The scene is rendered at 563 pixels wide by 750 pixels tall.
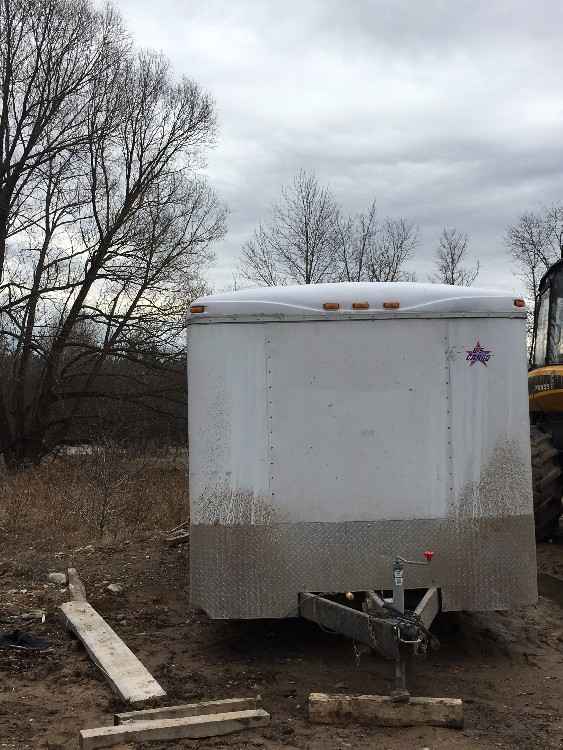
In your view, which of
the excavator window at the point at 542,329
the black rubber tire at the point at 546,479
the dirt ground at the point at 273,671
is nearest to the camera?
the dirt ground at the point at 273,671

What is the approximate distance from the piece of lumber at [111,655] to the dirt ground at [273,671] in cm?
10

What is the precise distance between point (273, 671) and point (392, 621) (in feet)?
4.30

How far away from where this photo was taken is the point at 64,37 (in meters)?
21.8

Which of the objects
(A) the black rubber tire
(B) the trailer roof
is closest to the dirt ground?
(A) the black rubber tire

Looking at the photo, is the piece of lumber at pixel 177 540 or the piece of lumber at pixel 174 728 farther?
the piece of lumber at pixel 177 540

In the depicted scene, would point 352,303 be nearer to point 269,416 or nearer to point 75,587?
point 269,416

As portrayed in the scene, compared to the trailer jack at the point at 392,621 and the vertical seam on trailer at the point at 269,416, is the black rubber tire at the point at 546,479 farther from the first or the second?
the vertical seam on trailer at the point at 269,416

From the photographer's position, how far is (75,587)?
25.3 ft

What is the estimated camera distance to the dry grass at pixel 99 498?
11508mm

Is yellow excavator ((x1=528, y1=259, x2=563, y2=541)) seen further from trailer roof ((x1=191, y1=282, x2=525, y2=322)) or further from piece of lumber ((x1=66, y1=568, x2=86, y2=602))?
piece of lumber ((x1=66, y1=568, x2=86, y2=602))

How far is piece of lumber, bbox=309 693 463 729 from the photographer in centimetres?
464

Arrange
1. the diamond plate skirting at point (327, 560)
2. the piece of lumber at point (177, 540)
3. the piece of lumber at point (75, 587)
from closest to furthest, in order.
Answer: the diamond plate skirting at point (327, 560) < the piece of lumber at point (75, 587) < the piece of lumber at point (177, 540)

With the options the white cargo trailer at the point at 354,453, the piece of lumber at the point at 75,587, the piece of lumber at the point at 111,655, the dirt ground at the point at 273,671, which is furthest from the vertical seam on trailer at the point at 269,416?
the piece of lumber at the point at 75,587

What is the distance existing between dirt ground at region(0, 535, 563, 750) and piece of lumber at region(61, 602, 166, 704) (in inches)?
4.0
